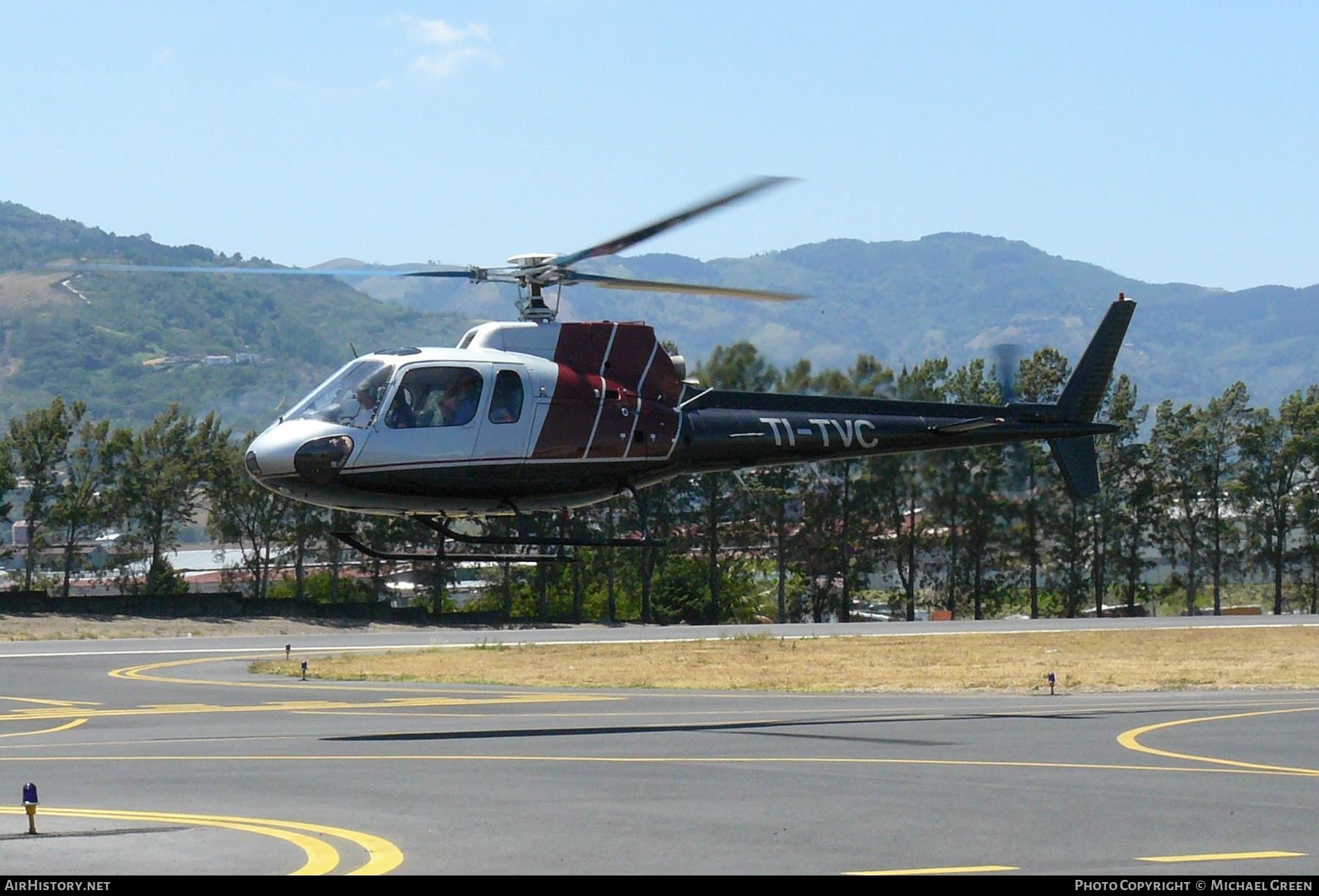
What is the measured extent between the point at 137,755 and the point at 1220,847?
11.7 meters

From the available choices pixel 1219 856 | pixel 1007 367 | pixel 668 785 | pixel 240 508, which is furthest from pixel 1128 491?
pixel 1219 856

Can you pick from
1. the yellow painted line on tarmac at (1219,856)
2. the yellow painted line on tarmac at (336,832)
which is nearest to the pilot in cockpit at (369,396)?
the yellow painted line on tarmac at (336,832)

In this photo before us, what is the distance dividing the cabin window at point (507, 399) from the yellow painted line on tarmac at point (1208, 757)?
8.93m

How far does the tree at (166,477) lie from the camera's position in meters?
74.6

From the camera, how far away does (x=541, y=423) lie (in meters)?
21.3

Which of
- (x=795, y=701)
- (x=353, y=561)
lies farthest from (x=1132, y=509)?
(x=795, y=701)

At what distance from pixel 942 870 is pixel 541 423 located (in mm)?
12892

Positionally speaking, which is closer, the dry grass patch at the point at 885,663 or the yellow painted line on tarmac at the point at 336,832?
the yellow painted line on tarmac at the point at 336,832

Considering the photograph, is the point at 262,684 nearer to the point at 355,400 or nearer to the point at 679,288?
the point at 355,400

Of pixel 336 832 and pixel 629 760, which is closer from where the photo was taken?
pixel 336 832

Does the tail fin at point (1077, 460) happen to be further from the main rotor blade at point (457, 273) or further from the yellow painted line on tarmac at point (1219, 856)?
the yellow painted line on tarmac at point (1219, 856)

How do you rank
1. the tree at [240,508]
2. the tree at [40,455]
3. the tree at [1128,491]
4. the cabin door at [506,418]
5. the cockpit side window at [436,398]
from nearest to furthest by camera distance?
1. the cockpit side window at [436,398]
2. the cabin door at [506,418]
3. the tree at [40,455]
4. the tree at [240,508]
5. the tree at [1128,491]

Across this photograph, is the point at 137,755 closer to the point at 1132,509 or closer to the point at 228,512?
the point at 228,512

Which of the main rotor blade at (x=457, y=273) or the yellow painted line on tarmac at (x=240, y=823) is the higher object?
the main rotor blade at (x=457, y=273)
